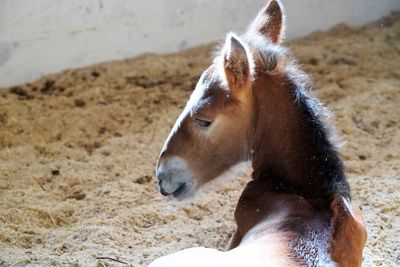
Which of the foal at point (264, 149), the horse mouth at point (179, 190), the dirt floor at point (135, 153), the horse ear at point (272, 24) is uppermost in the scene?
the horse ear at point (272, 24)

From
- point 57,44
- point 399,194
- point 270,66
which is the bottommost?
point 399,194

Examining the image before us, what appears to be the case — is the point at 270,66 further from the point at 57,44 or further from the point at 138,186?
the point at 57,44

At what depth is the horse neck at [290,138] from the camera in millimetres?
2808

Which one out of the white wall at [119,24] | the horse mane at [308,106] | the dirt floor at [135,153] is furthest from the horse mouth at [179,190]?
the white wall at [119,24]

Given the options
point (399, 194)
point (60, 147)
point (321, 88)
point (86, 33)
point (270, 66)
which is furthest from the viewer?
point (86, 33)

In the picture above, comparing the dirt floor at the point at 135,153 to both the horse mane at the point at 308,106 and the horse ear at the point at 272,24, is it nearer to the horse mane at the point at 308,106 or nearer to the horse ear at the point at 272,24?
the horse mane at the point at 308,106

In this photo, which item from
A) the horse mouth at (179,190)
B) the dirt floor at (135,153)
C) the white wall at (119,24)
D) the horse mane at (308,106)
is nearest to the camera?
the horse mane at (308,106)

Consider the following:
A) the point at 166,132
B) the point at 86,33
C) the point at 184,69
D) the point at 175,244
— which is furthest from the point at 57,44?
the point at 175,244

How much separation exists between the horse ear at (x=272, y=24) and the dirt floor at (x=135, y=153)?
2.75ft

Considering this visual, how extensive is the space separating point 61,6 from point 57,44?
330mm

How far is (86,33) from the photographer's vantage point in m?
5.27

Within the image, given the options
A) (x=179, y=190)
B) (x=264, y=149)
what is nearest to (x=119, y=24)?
(x=179, y=190)

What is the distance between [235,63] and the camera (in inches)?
107

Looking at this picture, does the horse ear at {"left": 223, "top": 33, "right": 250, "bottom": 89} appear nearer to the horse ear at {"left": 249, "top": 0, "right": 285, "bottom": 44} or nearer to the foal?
the foal
